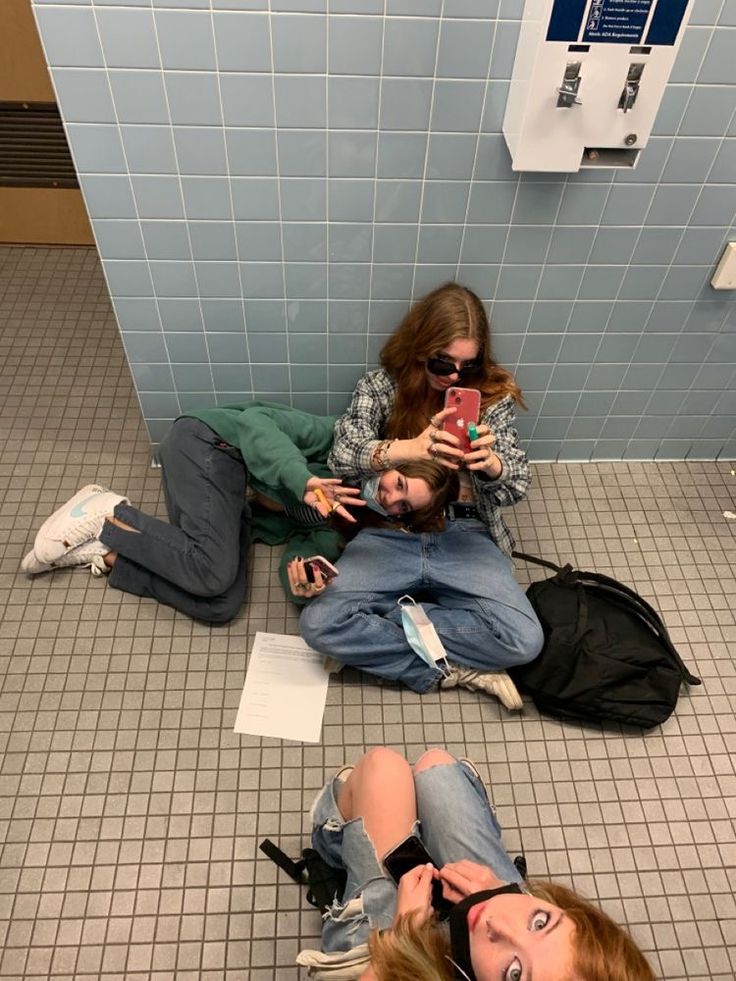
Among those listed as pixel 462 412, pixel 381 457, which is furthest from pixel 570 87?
pixel 381 457

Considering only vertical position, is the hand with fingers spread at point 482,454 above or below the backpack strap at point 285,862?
above

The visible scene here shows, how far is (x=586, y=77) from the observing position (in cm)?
114

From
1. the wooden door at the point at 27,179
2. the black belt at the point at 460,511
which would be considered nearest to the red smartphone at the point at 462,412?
the black belt at the point at 460,511

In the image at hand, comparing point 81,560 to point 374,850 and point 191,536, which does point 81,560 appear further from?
point 374,850

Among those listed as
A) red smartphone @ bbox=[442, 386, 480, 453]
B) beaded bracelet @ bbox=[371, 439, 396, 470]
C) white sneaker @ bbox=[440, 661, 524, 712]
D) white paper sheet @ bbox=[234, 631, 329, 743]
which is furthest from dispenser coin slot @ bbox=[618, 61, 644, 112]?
white paper sheet @ bbox=[234, 631, 329, 743]

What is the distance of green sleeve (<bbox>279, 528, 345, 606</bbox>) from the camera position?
1.60m

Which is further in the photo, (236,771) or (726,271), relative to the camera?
(726,271)

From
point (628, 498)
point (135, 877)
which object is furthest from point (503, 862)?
point (628, 498)

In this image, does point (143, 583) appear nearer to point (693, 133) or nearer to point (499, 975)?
point (499, 975)

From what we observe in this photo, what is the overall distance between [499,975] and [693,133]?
4.53ft

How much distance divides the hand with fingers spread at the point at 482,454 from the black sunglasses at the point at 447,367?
0.13 m

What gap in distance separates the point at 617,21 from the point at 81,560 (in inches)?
56.7

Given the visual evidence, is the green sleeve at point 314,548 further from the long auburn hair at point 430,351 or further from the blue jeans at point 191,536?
the long auburn hair at point 430,351

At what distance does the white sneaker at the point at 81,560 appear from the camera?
5.17 ft
